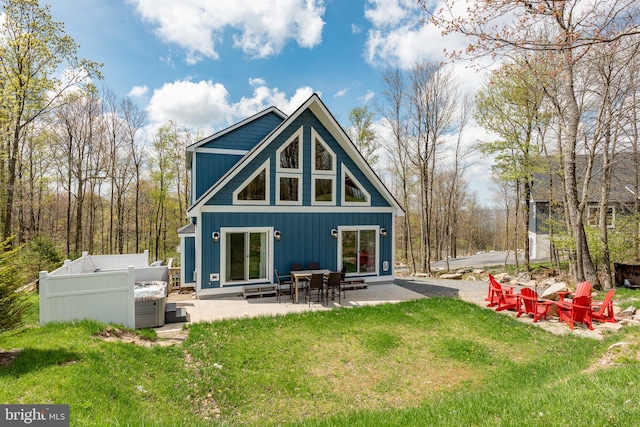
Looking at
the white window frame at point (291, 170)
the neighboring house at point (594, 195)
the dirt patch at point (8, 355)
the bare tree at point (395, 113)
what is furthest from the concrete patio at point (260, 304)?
the bare tree at point (395, 113)

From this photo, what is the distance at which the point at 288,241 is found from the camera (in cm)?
1061

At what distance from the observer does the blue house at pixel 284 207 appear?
986cm

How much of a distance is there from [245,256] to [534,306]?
865 centimetres

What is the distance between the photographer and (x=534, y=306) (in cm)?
821

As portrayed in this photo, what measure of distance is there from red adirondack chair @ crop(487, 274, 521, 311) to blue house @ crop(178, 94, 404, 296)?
362 cm

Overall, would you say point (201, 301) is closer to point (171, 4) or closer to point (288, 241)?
point (288, 241)

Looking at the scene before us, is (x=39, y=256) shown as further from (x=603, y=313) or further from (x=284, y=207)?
(x=603, y=313)

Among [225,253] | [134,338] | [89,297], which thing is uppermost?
[225,253]

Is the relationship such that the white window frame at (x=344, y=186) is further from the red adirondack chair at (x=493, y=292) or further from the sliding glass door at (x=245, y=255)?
the red adirondack chair at (x=493, y=292)

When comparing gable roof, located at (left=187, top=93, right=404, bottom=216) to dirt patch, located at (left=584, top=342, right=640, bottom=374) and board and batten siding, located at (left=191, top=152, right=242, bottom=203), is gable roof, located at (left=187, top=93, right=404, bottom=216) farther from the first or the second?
dirt patch, located at (left=584, top=342, right=640, bottom=374)

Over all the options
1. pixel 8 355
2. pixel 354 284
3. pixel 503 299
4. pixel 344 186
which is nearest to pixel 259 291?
pixel 354 284

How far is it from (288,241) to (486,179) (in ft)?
63.7

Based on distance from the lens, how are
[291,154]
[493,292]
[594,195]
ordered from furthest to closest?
[594,195]
[291,154]
[493,292]

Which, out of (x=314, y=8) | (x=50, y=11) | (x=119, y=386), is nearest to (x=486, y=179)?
(x=314, y=8)
